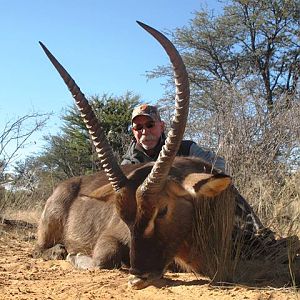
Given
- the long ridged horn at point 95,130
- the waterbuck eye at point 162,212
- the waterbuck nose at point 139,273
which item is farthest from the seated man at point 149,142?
the waterbuck nose at point 139,273

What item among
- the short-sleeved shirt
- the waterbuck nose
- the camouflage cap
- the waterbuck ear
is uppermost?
the camouflage cap

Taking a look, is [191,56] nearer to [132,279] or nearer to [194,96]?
[194,96]

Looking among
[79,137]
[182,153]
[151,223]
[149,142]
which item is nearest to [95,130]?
[151,223]

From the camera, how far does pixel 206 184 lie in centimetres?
449

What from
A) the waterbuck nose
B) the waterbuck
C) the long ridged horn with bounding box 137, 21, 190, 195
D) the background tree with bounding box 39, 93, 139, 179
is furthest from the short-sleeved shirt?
the background tree with bounding box 39, 93, 139, 179

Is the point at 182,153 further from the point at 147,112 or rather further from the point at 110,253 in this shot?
the point at 110,253

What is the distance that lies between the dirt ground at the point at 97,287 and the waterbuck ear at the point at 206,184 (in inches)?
27.2

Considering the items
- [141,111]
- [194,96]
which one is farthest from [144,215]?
[194,96]

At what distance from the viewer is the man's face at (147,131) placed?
705 cm

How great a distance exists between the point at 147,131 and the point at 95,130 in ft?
7.48

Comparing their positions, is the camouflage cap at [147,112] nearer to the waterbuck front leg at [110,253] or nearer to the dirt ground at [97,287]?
the waterbuck front leg at [110,253]

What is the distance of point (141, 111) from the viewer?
7.12m

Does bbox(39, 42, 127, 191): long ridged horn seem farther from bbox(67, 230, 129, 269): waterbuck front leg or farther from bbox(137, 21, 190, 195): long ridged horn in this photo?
bbox(67, 230, 129, 269): waterbuck front leg

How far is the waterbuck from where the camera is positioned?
4.23 meters
